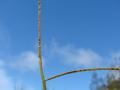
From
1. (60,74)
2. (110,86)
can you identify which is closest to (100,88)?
(110,86)

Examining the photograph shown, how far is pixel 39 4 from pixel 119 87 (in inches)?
2764

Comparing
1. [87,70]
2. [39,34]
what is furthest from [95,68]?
[39,34]

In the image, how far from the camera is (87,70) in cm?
195

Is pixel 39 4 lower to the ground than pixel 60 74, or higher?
higher

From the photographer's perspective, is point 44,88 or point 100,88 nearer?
point 44,88

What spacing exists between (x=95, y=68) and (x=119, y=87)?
230 ft

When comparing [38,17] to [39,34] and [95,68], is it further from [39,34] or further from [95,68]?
[95,68]

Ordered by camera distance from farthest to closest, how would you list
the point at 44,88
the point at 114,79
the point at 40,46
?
1. the point at 114,79
2. the point at 40,46
3. the point at 44,88

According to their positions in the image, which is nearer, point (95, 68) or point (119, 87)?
point (95, 68)

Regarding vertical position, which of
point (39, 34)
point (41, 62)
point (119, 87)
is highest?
point (119, 87)

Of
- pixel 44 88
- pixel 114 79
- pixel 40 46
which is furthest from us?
pixel 114 79

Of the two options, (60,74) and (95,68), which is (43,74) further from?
(95,68)

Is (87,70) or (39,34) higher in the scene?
(39,34)

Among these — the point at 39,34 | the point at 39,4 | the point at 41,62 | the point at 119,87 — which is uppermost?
the point at 119,87
